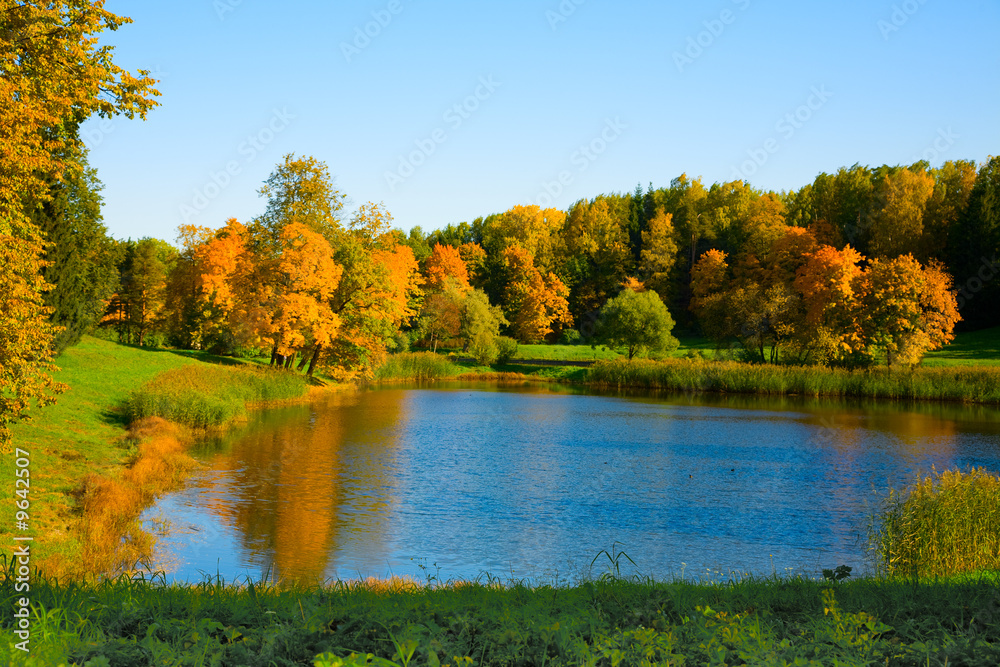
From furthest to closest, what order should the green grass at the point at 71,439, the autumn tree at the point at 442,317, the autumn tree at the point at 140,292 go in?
the autumn tree at the point at 442,317, the autumn tree at the point at 140,292, the green grass at the point at 71,439

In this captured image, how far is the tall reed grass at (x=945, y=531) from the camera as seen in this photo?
34.0ft

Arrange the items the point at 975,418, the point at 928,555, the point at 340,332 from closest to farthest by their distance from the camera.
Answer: the point at 928,555 < the point at 975,418 < the point at 340,332

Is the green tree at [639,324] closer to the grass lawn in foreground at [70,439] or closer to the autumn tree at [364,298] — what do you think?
the autumn tree at [364,298]

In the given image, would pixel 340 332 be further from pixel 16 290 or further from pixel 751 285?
pixel 751 285

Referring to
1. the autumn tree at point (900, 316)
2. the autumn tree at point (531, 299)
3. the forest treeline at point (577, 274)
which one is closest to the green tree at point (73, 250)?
the forest treeline at point (577, 274)

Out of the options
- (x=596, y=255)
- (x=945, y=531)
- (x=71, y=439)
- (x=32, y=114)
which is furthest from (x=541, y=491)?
(x=596, y=255)

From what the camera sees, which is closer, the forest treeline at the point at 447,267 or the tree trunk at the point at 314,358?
the forest treeline at the point at 447,267

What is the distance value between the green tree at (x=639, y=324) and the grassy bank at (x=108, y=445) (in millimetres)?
29837

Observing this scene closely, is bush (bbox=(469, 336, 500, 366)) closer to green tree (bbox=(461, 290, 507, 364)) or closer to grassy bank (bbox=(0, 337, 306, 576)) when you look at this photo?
green tree (bbox=(461, 290, 507, 364))

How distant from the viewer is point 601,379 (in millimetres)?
50812

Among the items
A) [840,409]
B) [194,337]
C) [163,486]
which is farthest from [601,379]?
[163,486]

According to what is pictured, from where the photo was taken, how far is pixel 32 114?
1105 cm

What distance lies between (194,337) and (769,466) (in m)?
40.7

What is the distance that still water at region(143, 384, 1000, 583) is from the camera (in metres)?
12.3
